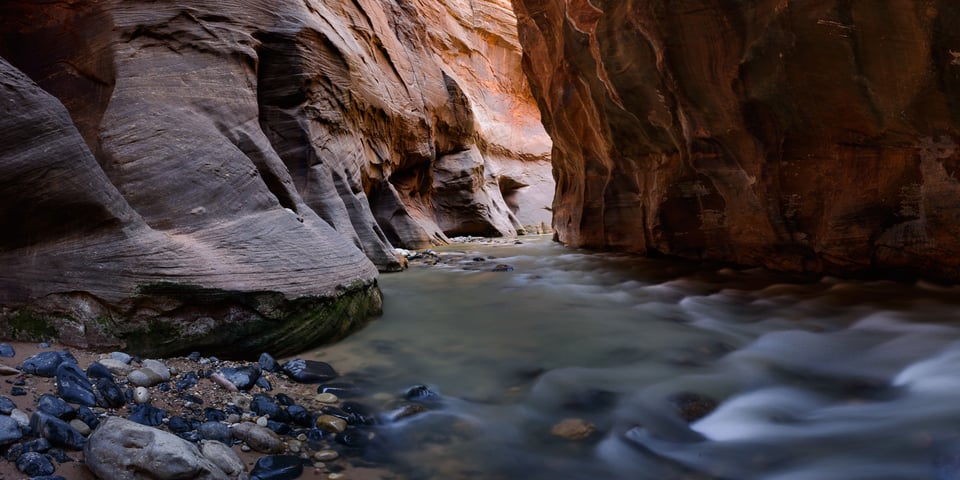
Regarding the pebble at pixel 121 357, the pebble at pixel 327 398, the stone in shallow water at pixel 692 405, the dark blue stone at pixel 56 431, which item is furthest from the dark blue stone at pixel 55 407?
the stone in shallow water at pixel 692 405

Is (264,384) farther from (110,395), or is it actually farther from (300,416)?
(110,395)

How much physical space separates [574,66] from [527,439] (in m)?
6.98

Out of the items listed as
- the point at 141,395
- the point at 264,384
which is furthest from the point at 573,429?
the point at 141,395

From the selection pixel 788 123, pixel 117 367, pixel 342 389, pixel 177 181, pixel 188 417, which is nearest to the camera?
pixel 188 417

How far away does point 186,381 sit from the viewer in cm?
257

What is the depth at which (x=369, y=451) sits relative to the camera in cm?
220

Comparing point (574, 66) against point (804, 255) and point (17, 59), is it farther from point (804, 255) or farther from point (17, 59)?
point (17, 59)

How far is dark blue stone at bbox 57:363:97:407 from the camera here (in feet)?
6.80

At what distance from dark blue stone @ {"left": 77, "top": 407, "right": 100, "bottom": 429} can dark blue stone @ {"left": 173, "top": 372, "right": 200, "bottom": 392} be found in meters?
0.52

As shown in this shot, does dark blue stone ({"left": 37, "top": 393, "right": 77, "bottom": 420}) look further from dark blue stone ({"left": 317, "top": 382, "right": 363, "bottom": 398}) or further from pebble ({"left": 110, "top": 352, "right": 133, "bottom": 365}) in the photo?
dark blue stone ({"left": 317, "top": 382, "right": 363, "bottom": 398})

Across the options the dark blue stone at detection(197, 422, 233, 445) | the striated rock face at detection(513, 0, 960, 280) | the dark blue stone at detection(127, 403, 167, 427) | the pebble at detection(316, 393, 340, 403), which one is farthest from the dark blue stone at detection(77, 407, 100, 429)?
the striated rock face at detection(513, 0, 960, 280)

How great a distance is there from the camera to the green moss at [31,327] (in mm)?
2674

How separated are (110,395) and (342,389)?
104cm

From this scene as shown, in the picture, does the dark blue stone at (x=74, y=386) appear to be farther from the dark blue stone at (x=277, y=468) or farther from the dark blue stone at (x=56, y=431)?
the dark blue stone at (x=277, y=468)
